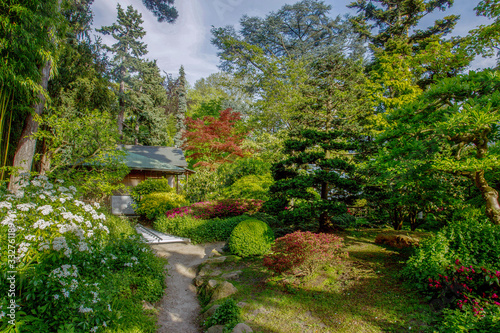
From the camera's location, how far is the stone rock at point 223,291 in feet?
14.5

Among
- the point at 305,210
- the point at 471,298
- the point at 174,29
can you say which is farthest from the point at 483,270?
the point at 174,29

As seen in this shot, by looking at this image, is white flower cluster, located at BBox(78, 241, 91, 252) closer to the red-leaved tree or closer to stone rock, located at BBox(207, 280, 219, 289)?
stone rock, located at BBox(207, 280, 219, 289)

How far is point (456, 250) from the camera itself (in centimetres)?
371

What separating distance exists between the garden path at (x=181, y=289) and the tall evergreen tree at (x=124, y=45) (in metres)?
15.7

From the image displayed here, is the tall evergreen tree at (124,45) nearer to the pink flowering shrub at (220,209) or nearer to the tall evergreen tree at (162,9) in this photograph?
the tall evergreen tree at (162,9)

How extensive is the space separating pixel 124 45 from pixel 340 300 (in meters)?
23.7

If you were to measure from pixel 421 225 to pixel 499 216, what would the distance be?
4595 millimetres

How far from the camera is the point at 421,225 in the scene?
802 cm

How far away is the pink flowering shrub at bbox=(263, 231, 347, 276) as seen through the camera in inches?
175

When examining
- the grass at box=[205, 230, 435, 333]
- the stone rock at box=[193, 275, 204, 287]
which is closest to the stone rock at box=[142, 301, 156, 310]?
the stone rock at box=[193, 275, 204, 287]

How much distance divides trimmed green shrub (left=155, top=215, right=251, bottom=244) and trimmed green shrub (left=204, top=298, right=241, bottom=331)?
4829mm

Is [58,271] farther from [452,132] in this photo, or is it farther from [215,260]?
[452,132]

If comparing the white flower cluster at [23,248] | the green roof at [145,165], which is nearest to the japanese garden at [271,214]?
the white flower cluster at [23,248]

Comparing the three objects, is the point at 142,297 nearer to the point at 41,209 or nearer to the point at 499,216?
the point at 41,209
